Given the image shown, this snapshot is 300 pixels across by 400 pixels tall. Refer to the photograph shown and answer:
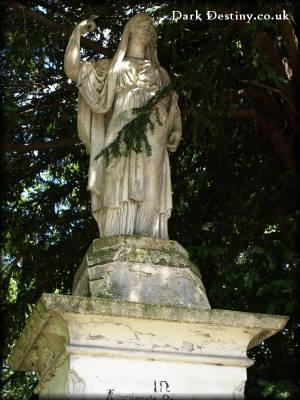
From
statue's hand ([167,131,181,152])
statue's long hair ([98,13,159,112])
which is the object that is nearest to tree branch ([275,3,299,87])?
statue's long hair ([98,13,159,112])

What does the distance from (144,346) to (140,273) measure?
24.1 inches

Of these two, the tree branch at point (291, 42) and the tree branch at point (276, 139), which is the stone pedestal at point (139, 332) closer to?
the tree branch at point (276, 139)

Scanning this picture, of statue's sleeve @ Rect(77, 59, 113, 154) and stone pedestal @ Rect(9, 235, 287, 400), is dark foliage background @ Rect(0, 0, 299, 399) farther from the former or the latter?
stone pedestal @ Rect(9, 235, 287, 400)

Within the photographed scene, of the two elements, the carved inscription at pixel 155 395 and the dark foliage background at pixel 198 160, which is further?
the dark foliage background at pixel 198 160

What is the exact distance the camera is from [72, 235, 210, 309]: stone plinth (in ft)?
18.3

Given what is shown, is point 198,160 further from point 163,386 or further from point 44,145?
point 163,386

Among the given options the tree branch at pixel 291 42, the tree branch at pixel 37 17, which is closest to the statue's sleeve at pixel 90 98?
the tree branch at pixel 37 17

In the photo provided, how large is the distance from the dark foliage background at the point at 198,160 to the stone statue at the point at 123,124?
360mm

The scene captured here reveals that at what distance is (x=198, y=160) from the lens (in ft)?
32.8

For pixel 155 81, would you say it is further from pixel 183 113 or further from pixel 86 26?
pixel 183 113

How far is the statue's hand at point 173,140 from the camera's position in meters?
6.79

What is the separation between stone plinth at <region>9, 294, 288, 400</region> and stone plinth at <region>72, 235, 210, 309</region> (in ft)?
0.96

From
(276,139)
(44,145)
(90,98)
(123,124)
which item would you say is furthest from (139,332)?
(44,145)

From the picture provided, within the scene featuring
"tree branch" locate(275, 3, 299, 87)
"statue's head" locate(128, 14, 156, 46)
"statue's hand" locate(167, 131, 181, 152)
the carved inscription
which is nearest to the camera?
the carved inscription
